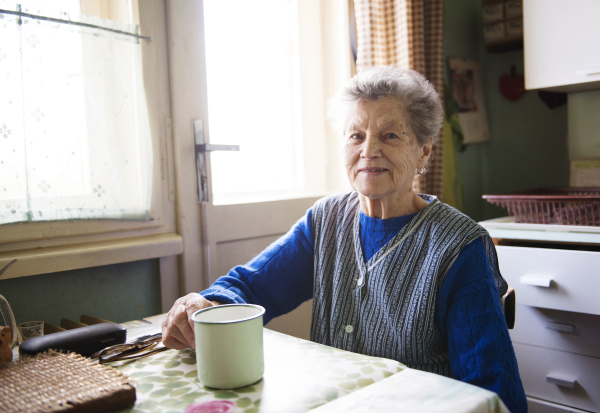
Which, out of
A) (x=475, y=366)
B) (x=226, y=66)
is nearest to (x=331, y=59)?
(x=226, y=66)

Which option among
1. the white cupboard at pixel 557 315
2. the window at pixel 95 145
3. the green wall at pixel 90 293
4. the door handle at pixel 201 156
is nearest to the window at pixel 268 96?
the door handle at pixel 201 156

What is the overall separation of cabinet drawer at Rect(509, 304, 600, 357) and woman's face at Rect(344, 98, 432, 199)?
2.93ft

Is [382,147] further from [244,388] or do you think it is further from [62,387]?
[62,387]

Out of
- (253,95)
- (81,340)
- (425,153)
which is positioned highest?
(253,95)

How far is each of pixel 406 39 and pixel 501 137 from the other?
1130mm

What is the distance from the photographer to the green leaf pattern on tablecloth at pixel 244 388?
63 centimetres

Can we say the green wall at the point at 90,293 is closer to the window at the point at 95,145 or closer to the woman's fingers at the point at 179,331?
the window at the point at 95,145

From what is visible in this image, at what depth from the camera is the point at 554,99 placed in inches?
98.2

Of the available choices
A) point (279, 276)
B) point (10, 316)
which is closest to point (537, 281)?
point (279, 276)

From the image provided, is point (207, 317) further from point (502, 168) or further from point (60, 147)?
point (502, 168)

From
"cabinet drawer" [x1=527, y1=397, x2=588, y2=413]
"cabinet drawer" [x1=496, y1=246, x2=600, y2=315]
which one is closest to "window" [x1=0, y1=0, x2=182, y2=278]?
"cabinet drawer" [x1=496, y1=246, x2=600, y2=315]

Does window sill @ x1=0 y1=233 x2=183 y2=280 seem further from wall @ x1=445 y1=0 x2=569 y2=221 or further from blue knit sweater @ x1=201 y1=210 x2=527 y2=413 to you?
wall @ x1=445 y1=0 x2=569 y2=221

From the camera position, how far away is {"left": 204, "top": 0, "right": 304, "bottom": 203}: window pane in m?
1.78

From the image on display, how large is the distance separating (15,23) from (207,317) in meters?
0.90
